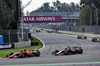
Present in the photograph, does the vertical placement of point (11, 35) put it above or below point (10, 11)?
below

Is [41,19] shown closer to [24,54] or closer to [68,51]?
[68,51]

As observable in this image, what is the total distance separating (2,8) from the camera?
147ft

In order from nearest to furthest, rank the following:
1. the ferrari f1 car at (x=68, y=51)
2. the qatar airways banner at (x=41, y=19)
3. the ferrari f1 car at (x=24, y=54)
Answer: the ferrari f1 car at (x=24, y=54)
the ferrari f1 car at (x=68, y=51)
the qatar airways banner at (x=41, y=19)

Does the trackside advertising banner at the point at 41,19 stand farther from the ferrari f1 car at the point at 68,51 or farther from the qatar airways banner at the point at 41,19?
the ferrari f1 car at the point at 68,51

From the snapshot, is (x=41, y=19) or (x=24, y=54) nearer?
(x=24, y=54)

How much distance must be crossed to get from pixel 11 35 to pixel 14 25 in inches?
518

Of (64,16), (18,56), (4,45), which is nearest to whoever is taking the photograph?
(18,56)

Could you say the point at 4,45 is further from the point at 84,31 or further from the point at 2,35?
the point at 84,31

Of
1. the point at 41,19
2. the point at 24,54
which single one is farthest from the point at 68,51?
the point at 41,19

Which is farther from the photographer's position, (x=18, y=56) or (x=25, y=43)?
(x=25, y=43)

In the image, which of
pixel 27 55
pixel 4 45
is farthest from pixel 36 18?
pixel 27 55

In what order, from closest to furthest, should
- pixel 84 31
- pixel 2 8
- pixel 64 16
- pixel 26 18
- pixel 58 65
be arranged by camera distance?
1. pixel 58 65
2. pixel 2 8
3. pixel 84 31
4. pixel 26 18
5. pixel 64 16

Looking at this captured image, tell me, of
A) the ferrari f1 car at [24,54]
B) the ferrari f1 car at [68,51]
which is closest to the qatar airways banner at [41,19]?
the ferrari f1 car at [68,51]

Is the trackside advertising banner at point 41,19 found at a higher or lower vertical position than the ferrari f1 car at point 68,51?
higher
